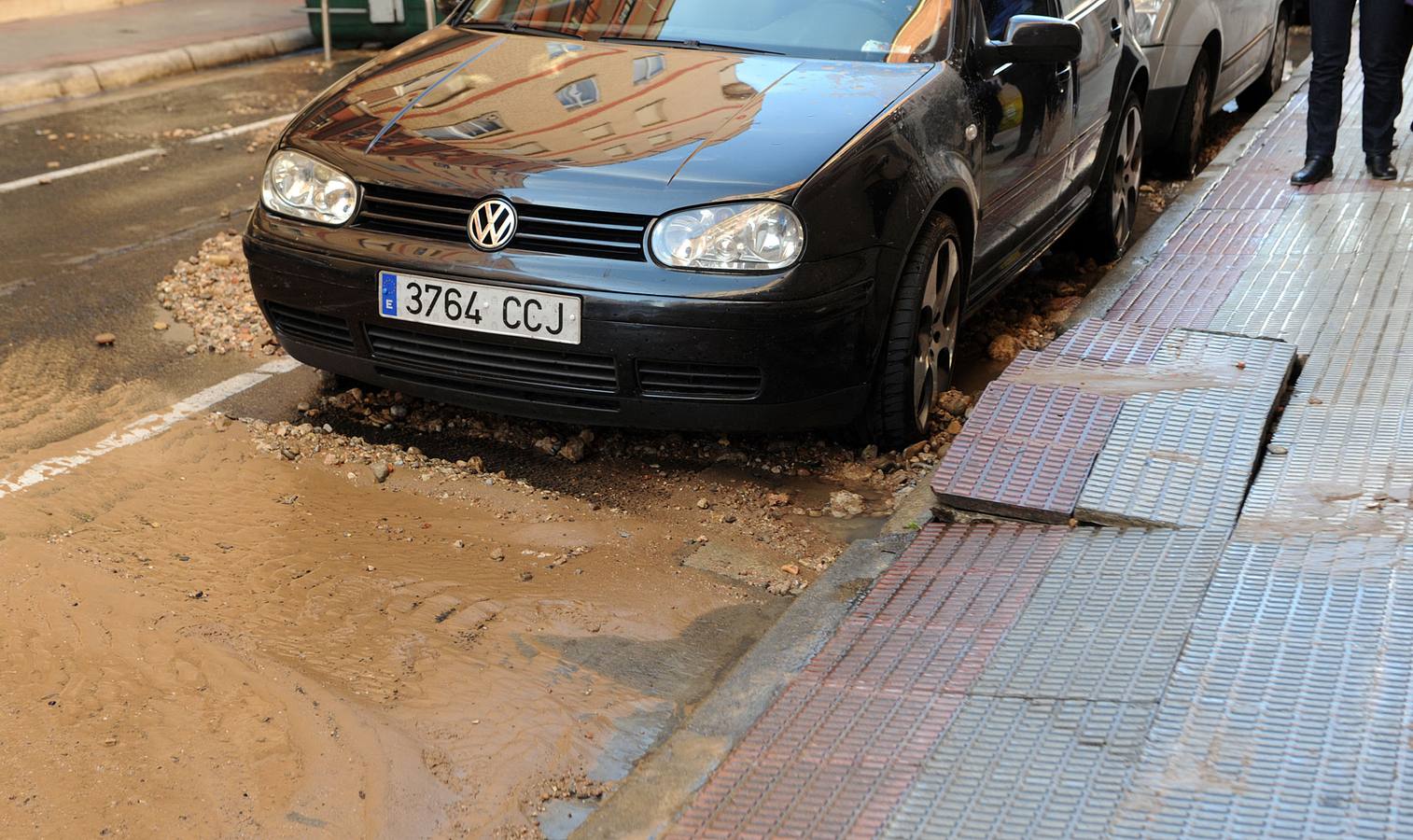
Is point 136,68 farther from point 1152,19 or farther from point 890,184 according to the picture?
point 890,184

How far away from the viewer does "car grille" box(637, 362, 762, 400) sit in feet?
13.4

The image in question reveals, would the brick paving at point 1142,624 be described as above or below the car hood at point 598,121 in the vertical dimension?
below

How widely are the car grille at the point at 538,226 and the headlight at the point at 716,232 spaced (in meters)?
0.07

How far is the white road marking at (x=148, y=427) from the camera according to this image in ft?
14.1

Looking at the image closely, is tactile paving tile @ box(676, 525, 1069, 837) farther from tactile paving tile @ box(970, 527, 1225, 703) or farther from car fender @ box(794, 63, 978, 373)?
car fender @ box(794, 63, 978, 373)

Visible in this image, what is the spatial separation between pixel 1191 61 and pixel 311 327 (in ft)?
17.6

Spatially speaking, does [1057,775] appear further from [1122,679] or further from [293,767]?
[293,767]

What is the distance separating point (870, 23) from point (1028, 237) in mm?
1121

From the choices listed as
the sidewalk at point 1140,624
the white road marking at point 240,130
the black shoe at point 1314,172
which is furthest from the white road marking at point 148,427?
the black shoe at point 1314,172

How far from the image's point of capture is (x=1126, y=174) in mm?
6867

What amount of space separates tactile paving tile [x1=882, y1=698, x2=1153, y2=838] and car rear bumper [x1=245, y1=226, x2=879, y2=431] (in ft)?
4.37

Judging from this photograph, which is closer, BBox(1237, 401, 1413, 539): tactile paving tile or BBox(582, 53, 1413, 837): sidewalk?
BBox(582, 53, 1413, 837): sidewalk

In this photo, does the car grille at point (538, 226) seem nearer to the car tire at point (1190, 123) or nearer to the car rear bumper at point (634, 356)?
the car rear bumper at point (634, 356)

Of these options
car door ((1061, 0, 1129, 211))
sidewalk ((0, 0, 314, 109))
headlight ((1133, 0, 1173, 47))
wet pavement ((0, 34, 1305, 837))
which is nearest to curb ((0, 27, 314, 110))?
sidewalk ((0, 0, 314, 109))
